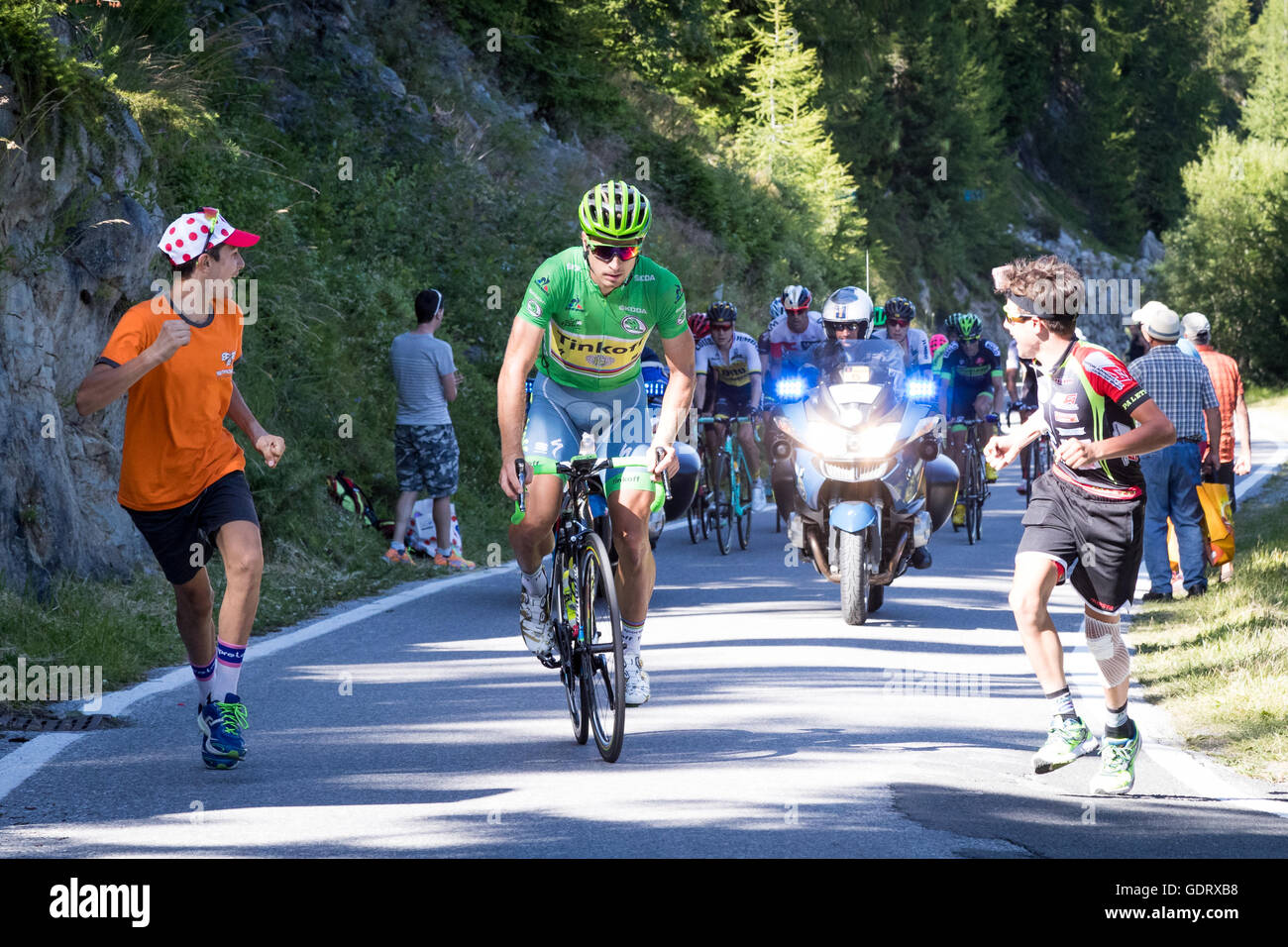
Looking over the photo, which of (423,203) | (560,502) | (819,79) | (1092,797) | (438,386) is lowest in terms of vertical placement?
(1092,797)

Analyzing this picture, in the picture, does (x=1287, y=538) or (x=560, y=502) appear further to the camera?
(x=1287, y=538)

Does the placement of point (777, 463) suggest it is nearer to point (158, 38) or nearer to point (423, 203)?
point (158, 38)

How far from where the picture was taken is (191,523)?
674 cm

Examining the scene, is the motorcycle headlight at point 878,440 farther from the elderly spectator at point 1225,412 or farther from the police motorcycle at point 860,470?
the elderly spectator at point 1225,412

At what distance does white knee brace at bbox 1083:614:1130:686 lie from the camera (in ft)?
21.9

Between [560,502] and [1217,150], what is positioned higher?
[1217,150]

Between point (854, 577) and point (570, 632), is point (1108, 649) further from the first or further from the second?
point (854, 577)

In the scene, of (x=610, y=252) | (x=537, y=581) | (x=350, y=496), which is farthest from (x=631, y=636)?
(x=350, y=496)

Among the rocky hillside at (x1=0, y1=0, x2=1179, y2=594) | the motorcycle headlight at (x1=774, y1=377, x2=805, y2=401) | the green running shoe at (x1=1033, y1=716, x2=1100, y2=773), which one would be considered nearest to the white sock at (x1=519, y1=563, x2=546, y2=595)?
the green running shoe at (x1=1033, y1=716, x2=1100, y2=773)

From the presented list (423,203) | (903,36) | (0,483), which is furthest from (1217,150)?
(0,483)

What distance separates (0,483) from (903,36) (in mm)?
58409

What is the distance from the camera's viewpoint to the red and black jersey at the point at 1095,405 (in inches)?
254
